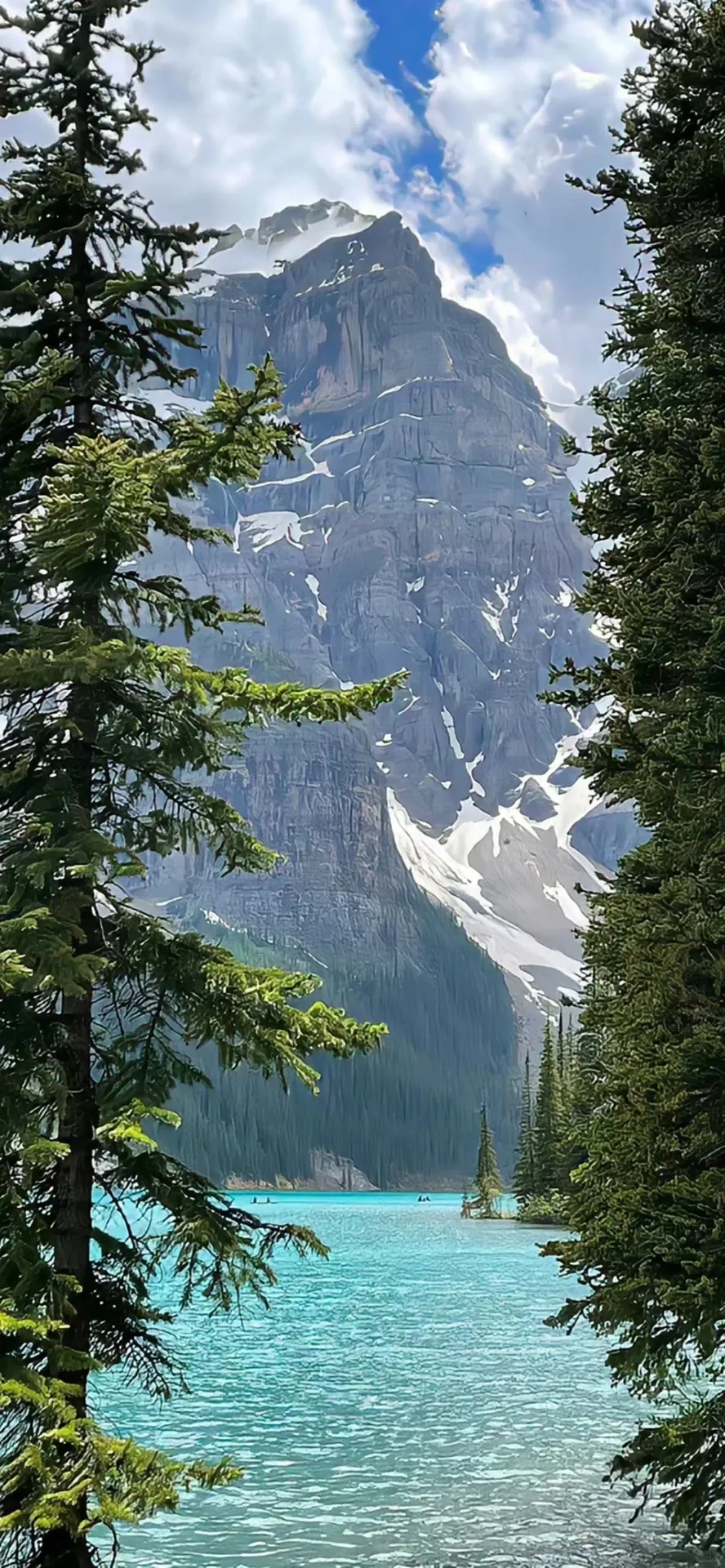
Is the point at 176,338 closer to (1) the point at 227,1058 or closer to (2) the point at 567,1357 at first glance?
(1) the point at 227,1058

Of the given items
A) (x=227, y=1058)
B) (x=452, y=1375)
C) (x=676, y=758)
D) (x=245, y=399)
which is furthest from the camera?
(x=452, y=1375)

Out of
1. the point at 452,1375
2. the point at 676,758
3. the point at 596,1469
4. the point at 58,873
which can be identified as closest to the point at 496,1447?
the point at 596,1469

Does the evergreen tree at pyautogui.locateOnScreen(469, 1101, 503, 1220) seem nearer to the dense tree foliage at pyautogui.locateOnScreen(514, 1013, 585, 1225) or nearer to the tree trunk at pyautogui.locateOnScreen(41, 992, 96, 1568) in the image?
the dense tree foliage at pyautogui.locateOnScreen(514, 1013, 585, 1225)

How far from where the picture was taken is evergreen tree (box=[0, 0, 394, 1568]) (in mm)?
7504

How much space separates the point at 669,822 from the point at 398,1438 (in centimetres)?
1803

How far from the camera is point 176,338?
9953mm

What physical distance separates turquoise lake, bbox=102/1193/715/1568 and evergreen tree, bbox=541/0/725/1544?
4758 millimetres

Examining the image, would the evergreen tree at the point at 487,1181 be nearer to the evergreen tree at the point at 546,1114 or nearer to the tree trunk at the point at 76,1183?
the evergreen tree at the point at 546,1114

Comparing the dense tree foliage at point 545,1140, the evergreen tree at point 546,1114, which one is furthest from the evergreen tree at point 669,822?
the evergreen tree at point 546,1114

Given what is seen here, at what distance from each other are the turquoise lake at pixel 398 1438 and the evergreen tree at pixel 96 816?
8.74 m

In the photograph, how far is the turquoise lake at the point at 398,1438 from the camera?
15883 millimetres

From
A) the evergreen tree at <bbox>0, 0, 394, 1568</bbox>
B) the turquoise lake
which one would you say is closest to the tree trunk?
the evergreen tree at <bbox>0, 0, 394, 1568</bbox>

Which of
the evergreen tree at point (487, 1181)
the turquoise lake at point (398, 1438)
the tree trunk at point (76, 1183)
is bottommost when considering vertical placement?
the evergreen tree at point (487, 1181)

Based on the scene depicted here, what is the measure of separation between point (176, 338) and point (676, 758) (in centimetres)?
550
